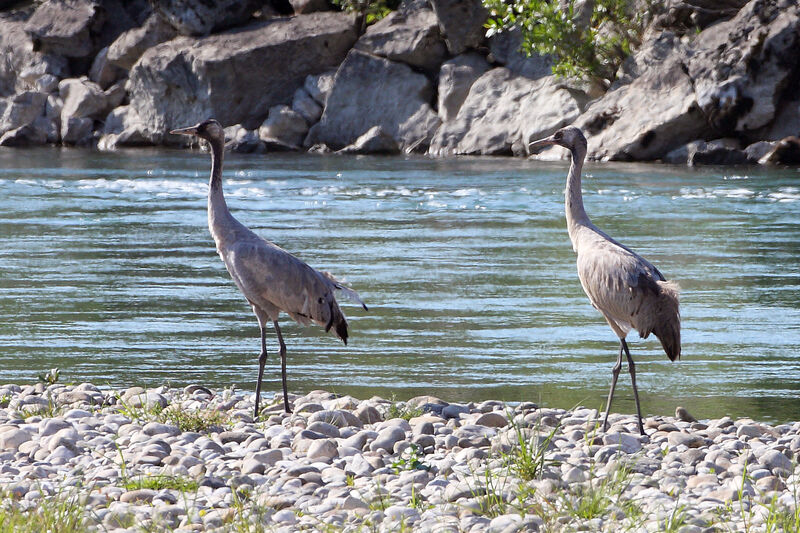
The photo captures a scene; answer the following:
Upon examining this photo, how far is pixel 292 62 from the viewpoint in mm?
31328

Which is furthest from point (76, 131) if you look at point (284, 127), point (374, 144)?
point (374, 144)

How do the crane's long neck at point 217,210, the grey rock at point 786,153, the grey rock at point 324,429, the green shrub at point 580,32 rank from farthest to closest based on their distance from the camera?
the green shrub at point 580,32 → the grey rock at point 786,153 → the crane's long neck at point 217,210 → the grey rock at point 324,429

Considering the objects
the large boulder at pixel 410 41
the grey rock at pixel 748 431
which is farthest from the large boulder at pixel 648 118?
the grey rock at pixel 748 431

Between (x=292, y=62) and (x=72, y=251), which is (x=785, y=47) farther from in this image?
(x=72, y=251)

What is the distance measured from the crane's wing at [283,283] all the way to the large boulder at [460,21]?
2219 cm

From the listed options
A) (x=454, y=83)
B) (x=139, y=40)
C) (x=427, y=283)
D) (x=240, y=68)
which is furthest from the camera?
(x=139, y=40)

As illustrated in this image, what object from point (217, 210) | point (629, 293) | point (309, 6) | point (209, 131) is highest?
point (309, 6)

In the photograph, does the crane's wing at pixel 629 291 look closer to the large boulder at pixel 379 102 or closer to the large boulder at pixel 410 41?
the large boulder at pixel 379 102

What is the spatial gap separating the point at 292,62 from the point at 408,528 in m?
27.6

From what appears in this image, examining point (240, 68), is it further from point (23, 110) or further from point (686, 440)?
point (686, 440)

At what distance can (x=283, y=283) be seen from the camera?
24.4 ft

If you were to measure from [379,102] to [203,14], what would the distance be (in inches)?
241

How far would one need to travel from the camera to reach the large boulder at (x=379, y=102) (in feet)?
96.9

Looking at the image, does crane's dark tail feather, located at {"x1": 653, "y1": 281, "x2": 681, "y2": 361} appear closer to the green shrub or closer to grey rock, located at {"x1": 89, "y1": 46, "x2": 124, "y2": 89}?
the green shrub
